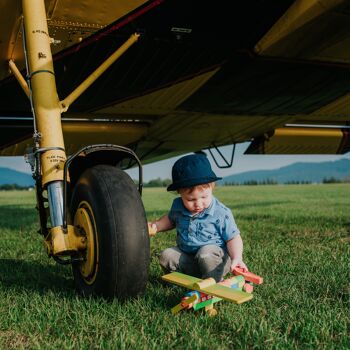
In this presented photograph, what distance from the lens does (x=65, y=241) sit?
8.03 feet

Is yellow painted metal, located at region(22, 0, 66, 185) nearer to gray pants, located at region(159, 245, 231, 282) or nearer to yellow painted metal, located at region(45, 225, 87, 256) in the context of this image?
yellow painted metal, located at region(45, 225, 87, 256)

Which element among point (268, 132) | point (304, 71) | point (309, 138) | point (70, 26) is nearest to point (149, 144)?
point (268, 132)

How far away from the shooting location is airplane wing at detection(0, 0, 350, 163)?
152 inches

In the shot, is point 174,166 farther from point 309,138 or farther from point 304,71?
point 309,138

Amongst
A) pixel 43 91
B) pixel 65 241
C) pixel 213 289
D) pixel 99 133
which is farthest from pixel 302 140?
pixel 65 241

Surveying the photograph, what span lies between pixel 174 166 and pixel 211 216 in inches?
16.5

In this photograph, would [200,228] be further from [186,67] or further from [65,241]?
[186,67]

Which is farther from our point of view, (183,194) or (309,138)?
(309,138)

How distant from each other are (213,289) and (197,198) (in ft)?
2.64

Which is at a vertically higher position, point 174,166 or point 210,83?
point 210,83

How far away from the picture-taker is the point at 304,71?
16.7ft

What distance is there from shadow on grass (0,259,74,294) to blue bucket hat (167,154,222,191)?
0.98 m

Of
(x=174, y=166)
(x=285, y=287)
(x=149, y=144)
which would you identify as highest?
(x=149, y=144)

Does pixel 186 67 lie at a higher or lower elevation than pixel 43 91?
higher
